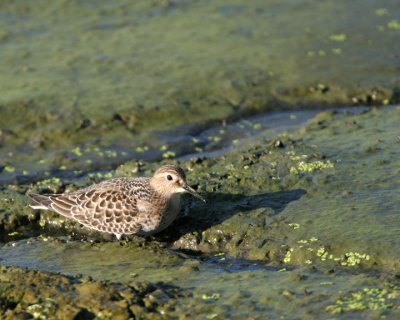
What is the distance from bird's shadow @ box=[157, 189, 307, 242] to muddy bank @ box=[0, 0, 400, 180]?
9.41 feet

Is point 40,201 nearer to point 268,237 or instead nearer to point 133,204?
point 133,204

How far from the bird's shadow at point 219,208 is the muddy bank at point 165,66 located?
9.41 ft

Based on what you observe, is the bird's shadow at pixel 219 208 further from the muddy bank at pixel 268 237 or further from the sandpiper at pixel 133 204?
the sandpiper at pixel 133 204

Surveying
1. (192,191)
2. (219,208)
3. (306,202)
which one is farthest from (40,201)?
(306,202)

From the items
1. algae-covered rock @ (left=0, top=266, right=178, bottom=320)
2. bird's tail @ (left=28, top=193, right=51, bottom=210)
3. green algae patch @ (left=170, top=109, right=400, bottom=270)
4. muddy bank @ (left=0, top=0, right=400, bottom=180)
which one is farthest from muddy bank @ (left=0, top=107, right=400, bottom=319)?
muddy bank @ (left=0, top=0, right=400, bottom=180)

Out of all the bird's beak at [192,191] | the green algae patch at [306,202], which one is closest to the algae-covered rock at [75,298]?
the green algae patch at [306,202]

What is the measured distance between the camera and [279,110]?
1427cm

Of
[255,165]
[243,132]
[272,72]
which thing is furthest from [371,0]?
[255,165]

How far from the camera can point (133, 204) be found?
9664mm

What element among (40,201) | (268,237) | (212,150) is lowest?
(212,150)

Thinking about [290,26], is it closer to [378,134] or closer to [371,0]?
[371,0]

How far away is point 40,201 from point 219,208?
6.85 feet

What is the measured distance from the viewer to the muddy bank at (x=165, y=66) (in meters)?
13.6

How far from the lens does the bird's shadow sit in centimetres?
976
